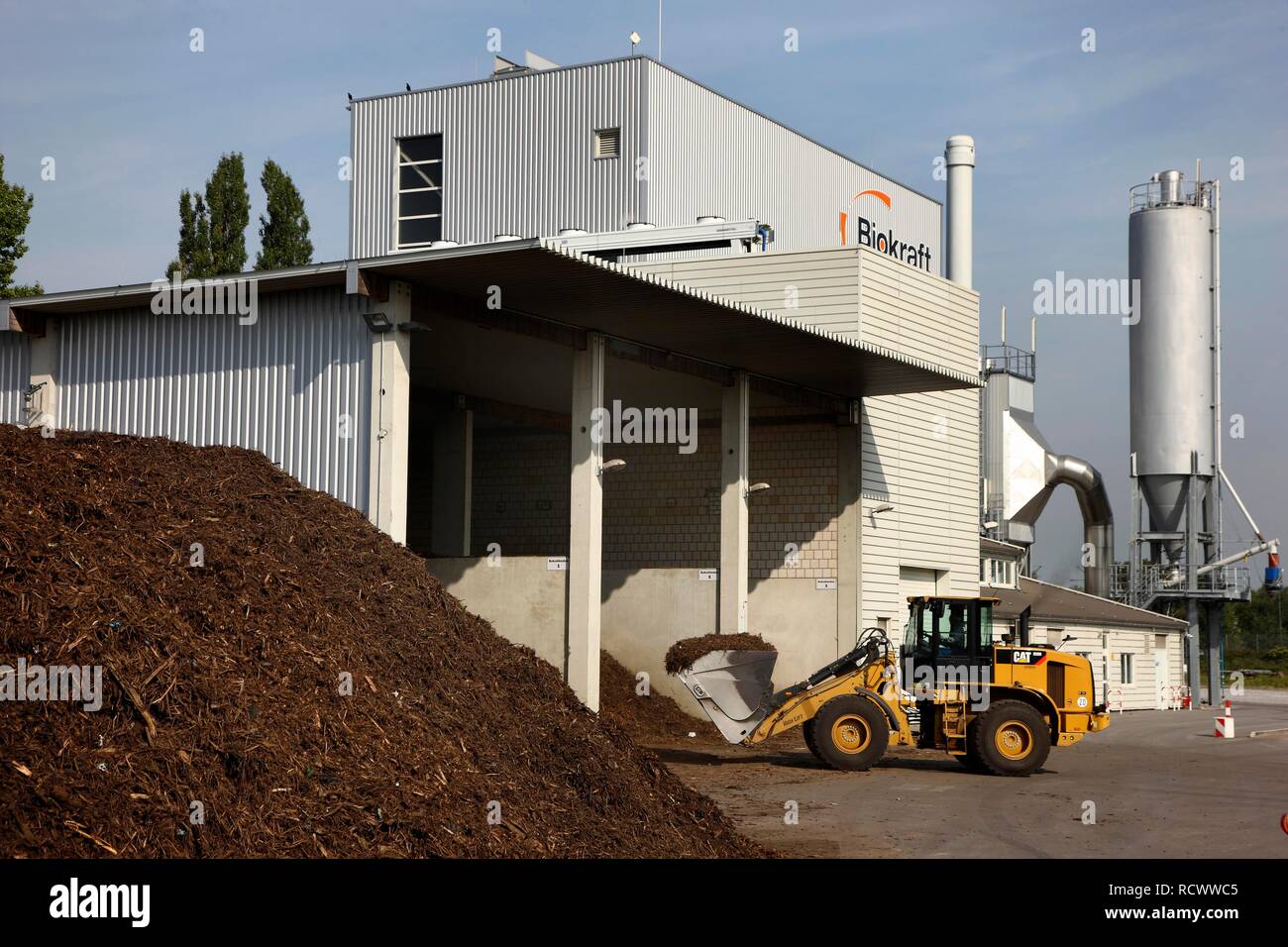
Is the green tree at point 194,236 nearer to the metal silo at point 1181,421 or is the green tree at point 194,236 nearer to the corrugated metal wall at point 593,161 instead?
the corrugated metal wall at point 593,161

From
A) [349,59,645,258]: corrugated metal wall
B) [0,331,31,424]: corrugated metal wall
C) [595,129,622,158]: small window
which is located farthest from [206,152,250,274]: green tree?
[0,331,31,424]: corrugated metal wall

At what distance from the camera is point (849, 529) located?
2666 centimetres

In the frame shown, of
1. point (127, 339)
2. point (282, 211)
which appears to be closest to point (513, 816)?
point (127, 339)

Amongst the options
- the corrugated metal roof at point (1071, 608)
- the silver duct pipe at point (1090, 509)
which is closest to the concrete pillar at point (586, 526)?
the corrugated metal roof at point (1071, 608)

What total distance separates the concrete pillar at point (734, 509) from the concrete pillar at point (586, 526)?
3844 millimetres

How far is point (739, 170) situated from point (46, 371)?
1696 centimetres

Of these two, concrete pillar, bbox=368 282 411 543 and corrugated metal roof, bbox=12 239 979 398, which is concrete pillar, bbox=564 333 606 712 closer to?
corrugated metal roof, bbox=12 239 979 398

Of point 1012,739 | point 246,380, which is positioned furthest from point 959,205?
point 246,380

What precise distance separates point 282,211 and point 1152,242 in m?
28.4

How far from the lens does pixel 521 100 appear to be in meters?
33.2

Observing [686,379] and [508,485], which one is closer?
[686,379]

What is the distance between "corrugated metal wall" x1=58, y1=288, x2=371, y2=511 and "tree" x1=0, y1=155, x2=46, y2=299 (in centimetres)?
1241

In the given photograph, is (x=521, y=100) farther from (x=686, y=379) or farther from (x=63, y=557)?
(x=63, y=557)
